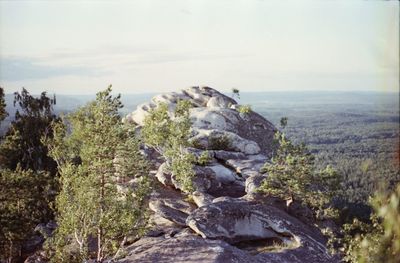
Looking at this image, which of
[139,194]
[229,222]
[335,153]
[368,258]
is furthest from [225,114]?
[335,153]

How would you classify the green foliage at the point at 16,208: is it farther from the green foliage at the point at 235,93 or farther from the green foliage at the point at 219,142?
the green foliage at the point at 235,93

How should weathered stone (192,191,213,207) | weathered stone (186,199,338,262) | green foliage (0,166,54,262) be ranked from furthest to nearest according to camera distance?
weathered stone (192,191,213,207), green foliage (0,166,54,262), weathered stone (186,199,338,262)

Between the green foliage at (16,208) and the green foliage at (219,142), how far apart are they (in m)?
15.7

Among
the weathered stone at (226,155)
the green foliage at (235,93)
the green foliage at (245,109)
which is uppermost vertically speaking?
the green foliage at (235,93)

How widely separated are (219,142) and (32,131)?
81.1 feet

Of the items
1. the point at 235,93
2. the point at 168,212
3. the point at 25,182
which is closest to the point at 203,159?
the point at 168,212

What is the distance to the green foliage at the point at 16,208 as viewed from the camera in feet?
109

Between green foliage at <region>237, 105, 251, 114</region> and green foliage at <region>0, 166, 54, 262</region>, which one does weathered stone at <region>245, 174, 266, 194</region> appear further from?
green foliage at <region>237, 105, 251, 114</region>

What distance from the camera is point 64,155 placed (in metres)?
42.2

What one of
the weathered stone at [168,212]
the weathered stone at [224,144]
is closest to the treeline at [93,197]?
the weathered stone at [168,212]

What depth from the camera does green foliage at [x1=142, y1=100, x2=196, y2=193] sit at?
34584 mm

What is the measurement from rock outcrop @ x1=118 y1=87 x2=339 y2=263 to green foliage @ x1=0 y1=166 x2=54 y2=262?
959 centimetres

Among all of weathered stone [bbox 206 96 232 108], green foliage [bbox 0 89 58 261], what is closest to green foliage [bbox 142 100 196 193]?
green foliage [bbox 0 89 58 261]

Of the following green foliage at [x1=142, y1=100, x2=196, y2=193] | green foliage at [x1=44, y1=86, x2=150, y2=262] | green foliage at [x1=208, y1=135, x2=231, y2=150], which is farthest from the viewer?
green foliage at [x1=208, y1=135, x2=231, y2=150]
